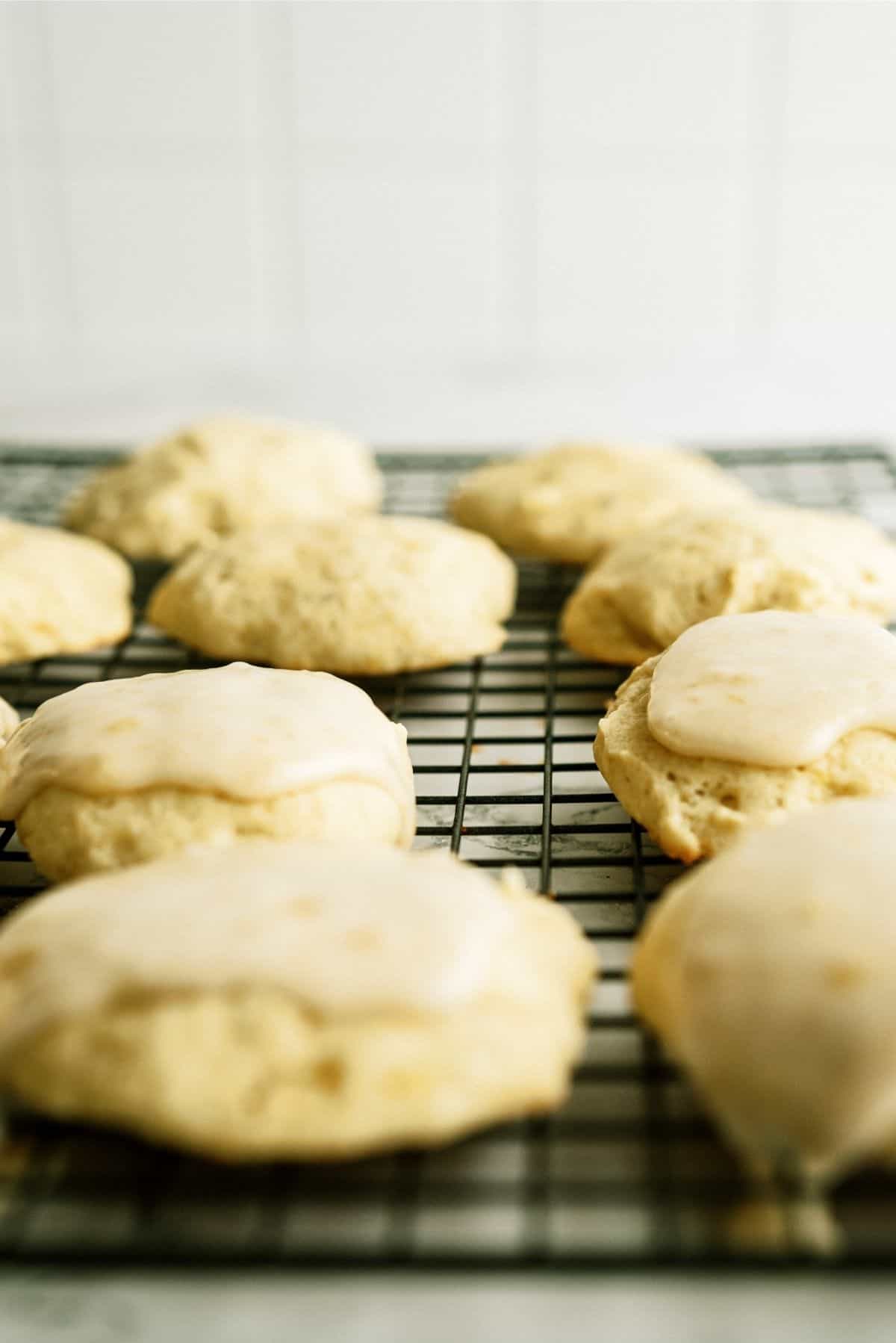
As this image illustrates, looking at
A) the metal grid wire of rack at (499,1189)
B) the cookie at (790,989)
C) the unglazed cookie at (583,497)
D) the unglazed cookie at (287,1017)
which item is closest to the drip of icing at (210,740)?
the metal grid wire of rack at (499,1189)

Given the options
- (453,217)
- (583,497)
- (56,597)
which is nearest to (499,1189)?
(56,597)

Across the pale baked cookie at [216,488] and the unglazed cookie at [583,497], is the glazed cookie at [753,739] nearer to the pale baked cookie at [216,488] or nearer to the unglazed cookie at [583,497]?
the unglazed cookie at [583,497]

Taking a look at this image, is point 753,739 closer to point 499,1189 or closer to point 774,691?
point 774,691

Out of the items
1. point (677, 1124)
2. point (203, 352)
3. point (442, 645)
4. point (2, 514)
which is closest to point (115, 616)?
point (442, 645)

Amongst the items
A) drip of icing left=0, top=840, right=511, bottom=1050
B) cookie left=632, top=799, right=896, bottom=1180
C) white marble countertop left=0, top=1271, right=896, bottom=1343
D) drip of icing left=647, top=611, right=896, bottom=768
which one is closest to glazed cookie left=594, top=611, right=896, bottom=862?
drip of icing left=647, top=611, right=896, bottom=768

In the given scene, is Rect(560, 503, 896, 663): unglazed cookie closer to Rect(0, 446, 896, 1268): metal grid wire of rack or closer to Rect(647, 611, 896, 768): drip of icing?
Rect(647, 611, 896, 768): drip of icing
